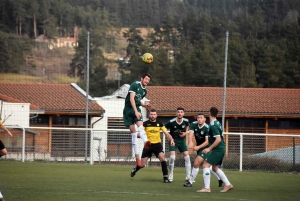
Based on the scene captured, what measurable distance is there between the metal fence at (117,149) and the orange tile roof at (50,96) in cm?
943

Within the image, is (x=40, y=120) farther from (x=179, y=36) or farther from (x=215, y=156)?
(x=179, y=36)

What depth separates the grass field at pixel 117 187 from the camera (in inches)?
497

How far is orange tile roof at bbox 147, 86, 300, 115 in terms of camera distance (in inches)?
1545

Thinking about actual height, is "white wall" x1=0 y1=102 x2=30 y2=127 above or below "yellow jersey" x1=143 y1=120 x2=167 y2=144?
below

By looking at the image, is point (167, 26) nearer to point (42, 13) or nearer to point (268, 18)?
point (268, 18)

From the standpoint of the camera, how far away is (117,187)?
14.5 metres

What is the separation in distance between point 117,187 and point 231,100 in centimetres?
2692

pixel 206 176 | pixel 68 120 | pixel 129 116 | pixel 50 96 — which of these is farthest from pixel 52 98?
pixel 206 176

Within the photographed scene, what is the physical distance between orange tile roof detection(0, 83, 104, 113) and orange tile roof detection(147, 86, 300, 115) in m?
4.49

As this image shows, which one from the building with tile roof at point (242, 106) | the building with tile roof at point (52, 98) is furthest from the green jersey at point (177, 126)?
the building with tile roof at point (242, 106)

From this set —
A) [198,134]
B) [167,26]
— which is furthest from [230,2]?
[198,134]

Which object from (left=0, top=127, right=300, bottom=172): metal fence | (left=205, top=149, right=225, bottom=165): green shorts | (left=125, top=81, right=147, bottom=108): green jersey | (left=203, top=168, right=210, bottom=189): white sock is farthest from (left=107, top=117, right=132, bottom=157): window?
(left=205, top=149, right=225, bottom=165): green shorts

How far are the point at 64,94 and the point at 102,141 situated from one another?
54.3 ft

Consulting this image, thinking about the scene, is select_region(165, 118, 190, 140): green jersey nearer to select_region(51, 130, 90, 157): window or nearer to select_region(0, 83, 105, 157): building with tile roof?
select_region(51, 130, 90, 157): window
